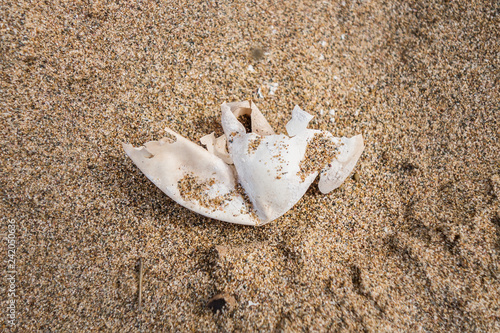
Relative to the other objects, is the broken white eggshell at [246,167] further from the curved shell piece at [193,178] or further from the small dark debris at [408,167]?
the small dark debris at [408,167]

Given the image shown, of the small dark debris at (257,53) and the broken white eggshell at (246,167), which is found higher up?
the small dark debris at (257,53)

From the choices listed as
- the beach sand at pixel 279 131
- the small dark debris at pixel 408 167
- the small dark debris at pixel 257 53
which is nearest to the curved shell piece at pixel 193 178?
the beach sand at pixel 279 131

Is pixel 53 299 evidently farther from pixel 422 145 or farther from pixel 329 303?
pixel 422 145

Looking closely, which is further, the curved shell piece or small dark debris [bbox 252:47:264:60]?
small dark debris [bbox 252:47:264:60]

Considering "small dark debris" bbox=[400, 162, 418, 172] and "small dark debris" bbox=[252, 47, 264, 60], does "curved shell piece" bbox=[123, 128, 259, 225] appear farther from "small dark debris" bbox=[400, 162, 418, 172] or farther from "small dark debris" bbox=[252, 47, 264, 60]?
"small dark debris" bbox=[400, 162, 418, 172]

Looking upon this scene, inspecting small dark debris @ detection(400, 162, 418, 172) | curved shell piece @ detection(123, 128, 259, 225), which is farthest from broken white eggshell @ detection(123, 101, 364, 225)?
small dark debris @ detection(400, 162, 418, 172)

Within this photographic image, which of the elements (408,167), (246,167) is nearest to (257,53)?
(246,167)
